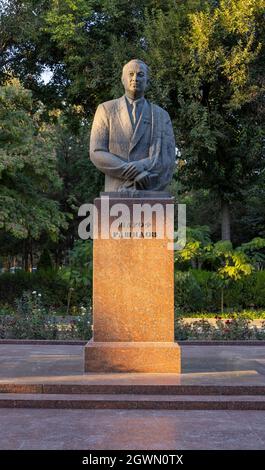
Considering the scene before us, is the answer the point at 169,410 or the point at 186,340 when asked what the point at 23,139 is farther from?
the point at 169,410

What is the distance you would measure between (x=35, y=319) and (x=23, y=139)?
8.21 m

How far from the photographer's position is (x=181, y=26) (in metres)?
22.8

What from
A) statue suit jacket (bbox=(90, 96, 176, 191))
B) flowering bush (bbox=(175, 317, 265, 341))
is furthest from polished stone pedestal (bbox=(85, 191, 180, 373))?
flowering bush (bbox=(175, 317, 265, 341))

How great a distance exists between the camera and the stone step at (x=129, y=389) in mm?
6688

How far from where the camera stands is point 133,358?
24.7 feet

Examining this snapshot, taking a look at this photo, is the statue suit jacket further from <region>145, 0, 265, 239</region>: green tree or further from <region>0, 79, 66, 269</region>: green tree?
<region>145, 0, 265, 239</region>: green tree

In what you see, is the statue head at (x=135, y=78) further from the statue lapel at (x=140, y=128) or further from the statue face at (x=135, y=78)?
the statue lapel at (x=140, y=128)

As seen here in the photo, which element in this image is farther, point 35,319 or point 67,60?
point 67,60

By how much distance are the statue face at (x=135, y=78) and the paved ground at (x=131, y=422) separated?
12.1 ft

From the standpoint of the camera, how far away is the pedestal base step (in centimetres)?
750

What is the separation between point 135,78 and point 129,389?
400cm

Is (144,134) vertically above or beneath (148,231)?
above
